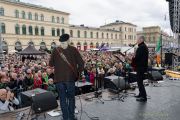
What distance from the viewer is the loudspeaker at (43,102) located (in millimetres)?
5494

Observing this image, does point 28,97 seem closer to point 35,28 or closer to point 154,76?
point 154,76

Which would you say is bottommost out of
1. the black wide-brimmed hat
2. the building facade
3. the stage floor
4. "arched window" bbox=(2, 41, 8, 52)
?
the stage floor

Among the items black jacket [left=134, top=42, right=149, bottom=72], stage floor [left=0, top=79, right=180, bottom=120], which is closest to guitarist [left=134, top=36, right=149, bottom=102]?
black jacket [left=134, top=42, right=149, bottom=72]

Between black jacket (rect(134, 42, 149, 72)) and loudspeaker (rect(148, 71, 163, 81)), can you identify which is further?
loudspeaker (rect(148, 71, 163, 81))

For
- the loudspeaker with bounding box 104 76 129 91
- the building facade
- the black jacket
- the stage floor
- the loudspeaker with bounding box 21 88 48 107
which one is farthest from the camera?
the building facade

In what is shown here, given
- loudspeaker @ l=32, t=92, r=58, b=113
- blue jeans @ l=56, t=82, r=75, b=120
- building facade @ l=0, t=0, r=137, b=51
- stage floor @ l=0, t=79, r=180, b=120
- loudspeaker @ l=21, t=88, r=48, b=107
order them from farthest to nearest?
1. building facade @ l=0, t=0, r=137, b=51
2. loudspeaker @ l=21, t=88, r=48, b=107
3. loudspeaker @ l=32, t=92, r=58, b=113
4. stage floor @ l=0, t=79, r=180, b=120
5. blue jeans @ l=56, t=82, r=75, b=120

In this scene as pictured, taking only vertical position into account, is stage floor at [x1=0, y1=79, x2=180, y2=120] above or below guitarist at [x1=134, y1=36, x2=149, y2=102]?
below

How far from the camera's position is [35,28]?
61.0 meters

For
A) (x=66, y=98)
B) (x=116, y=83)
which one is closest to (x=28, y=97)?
(x=66, y=98)

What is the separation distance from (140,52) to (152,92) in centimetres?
237

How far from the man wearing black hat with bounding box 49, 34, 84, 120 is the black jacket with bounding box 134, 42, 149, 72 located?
216cm

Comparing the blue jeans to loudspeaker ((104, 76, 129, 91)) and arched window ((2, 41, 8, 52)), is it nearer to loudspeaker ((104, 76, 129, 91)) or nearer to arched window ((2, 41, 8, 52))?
loudspeaker ((104, 76, 129, 91))

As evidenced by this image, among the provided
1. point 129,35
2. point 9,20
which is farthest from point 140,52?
point 129,35

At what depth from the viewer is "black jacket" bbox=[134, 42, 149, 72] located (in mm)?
6156
